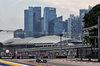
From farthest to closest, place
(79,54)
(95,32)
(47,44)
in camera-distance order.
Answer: (47,44) → (95,32) → (79,54)

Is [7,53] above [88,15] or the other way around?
the other way around

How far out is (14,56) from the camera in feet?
214

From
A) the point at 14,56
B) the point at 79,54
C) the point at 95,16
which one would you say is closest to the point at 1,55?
the point at 14,56

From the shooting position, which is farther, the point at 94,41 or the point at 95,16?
the point at 94,41

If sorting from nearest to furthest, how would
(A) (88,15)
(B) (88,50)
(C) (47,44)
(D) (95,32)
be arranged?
(B) (88,50) → (D) (95,32) → (A) (88,15) → (C) (47,44)

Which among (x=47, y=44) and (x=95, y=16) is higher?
(x=95, y=16)

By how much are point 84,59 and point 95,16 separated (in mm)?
18041

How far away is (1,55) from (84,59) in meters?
28.2

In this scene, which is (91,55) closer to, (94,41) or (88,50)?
(88,50)

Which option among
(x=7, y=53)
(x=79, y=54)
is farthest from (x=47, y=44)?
(x=79, y=54)

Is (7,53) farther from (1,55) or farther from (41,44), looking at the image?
(41,44)

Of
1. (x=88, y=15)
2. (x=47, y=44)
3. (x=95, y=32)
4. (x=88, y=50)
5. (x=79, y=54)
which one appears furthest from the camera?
(x=47, y=44)

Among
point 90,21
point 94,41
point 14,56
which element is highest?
point 90,21

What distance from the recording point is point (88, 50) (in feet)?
147
